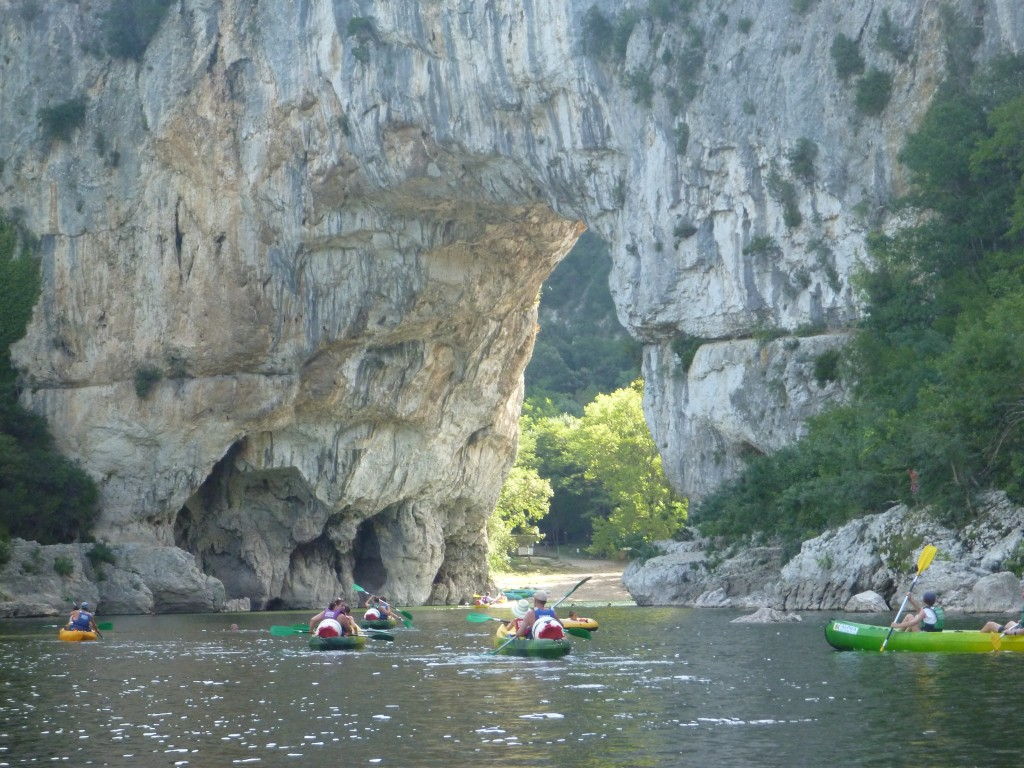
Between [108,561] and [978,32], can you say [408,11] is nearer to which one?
[978,32]

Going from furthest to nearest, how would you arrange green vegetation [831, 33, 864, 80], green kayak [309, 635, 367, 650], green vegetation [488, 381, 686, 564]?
green vegetation [488, 381, 686, 564], green vegetation [831, 33, 864, 80], green kayak [309, 635, 367, 650]

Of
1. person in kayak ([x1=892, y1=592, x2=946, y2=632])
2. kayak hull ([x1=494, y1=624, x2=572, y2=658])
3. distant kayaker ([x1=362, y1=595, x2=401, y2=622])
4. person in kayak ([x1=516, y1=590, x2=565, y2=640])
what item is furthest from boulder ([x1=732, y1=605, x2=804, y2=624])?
distant kayaker ([x1=362, y1=595, x2=401, y2=622])

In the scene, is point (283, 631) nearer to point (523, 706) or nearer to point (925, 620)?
point (925, 620)

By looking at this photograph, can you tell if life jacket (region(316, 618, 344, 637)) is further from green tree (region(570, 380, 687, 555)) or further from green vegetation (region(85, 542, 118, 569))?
green tree (region(570, 380, 687, 555))

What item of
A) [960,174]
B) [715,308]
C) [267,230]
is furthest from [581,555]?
[960,174]

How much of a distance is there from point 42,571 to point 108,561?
2.89 m

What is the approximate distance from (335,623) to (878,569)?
1078 centimetres

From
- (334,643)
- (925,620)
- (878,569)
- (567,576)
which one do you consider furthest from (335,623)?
(567,576)

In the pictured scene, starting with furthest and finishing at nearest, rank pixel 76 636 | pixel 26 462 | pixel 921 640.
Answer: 1. pixel 26 462
2. pixel 76 636
3. pixel 921 640

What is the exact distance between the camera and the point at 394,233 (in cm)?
4684

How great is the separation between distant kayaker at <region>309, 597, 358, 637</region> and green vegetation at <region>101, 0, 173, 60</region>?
26.5 m

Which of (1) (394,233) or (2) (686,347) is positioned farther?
(1) (394,233)

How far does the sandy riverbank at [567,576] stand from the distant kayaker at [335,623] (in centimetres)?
2615

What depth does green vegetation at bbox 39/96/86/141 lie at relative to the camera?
162 ft
